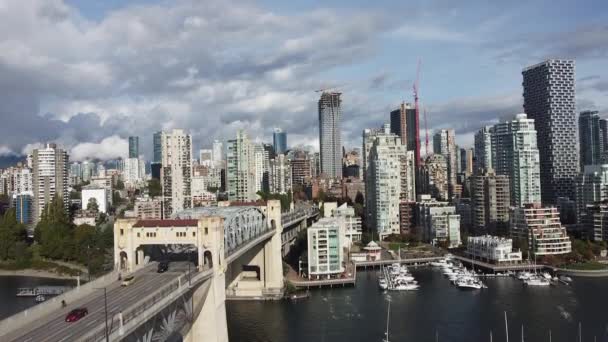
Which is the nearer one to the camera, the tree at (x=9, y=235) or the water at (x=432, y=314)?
the water at (x=432, y=314)

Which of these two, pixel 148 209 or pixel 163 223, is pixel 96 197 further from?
pixel 163 223

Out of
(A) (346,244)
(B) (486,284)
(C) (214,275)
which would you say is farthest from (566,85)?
(C) (214,275)

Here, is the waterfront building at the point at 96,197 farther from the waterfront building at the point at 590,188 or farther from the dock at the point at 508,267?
the waterfront building at the point at 590,188

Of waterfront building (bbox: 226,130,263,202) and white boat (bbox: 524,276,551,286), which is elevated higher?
waterfront building (bbox: 226,130,263,202)

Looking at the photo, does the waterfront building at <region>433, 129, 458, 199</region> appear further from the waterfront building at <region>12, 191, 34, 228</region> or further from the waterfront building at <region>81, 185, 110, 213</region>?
the waterfront building at <region>12, 191, 34, 228</region>

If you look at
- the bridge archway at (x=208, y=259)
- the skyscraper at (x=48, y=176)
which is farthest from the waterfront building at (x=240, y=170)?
the bridge archway at (x=208, y=259)

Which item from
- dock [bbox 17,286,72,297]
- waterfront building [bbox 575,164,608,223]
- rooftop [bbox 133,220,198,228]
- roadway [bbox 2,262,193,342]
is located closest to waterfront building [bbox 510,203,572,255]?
waterfront building [bbox 575,164,608,223]
